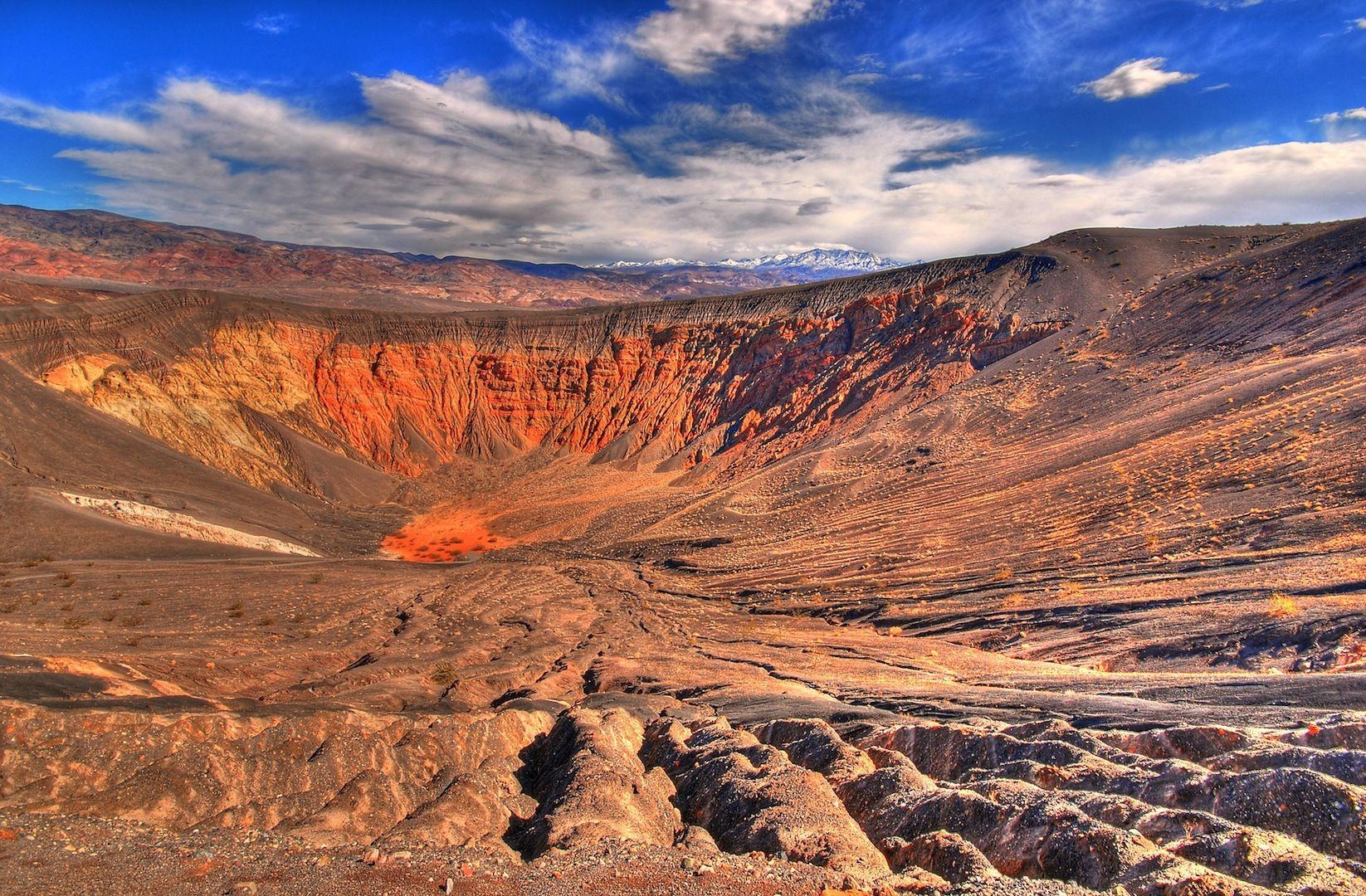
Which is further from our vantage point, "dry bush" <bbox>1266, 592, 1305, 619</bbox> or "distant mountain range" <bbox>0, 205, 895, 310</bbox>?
"distant mountain range" <bbox>0, 205, 895, 310</bbox>

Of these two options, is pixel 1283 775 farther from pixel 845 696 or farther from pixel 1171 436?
pixel 1171 436

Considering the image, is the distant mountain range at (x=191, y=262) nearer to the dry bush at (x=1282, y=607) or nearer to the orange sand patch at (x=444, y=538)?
the orange sand patch at (x=444, y=538)

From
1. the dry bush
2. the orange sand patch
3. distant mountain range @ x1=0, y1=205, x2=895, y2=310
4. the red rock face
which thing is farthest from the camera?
distant mountain range @ x1=0, y1=205, x2=895, y2=310

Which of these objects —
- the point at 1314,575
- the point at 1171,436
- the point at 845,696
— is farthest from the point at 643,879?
the point at 1171,436

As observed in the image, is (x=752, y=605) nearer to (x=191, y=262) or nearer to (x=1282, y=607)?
(x=1282, y=607)

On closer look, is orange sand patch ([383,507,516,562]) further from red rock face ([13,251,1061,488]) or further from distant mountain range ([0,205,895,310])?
distant mountain range ([0,205,895,310])

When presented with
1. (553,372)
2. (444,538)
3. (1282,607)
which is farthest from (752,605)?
(553,372)

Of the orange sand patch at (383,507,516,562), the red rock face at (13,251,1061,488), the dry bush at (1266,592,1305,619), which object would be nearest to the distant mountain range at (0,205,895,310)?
the red rock face at (13,251,1061,488)
